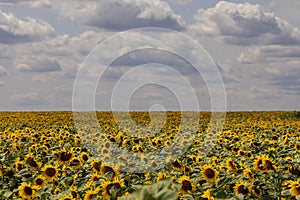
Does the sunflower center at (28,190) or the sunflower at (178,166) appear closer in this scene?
the sunflower center at (28,190)

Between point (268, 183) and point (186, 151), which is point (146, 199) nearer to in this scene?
point (268, 183)

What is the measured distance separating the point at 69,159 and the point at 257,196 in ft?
11.3

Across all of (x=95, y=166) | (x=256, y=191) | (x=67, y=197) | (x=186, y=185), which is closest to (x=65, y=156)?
(x=95, y=166)

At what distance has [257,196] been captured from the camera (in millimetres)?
5754

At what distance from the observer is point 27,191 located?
17.7 feet

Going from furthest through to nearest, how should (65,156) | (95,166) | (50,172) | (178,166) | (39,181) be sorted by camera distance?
(65,156) < (178,166) < (95,166) < (50,172) < (39,181)

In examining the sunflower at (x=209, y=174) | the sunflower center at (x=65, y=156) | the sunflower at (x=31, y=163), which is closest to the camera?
the sunflower at (x=209, y=174)

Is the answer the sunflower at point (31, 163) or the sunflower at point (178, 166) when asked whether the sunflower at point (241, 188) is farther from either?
the sunflower at point (31, 163)

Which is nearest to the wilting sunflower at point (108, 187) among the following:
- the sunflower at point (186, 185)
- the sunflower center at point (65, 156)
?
the sunflower at point (186, 185)

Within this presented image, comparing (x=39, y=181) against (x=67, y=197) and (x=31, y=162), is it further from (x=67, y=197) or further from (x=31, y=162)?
(x=67, y=197)

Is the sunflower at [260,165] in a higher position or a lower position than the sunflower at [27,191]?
higher

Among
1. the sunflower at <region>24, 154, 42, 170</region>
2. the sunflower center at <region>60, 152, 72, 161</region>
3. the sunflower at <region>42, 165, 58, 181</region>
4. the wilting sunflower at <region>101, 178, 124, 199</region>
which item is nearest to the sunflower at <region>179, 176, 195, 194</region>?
the wilting sunflower at <region>101, 178, 124, 199</region>

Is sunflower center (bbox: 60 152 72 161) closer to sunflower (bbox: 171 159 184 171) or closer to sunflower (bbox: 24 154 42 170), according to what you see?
Answer: sunflower (bbox: 24 154 42 170)

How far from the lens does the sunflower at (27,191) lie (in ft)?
17.5
